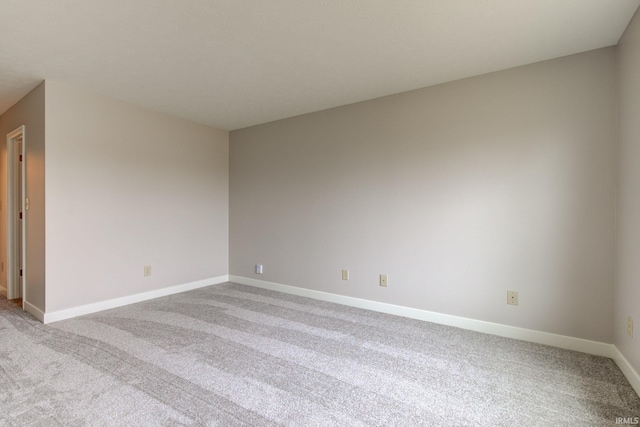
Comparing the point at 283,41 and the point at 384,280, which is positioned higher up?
the point at 283,41

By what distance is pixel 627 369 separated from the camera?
200 centimetres

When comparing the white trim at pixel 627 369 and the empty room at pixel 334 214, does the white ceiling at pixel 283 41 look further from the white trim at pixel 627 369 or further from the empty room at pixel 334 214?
the white trim at pixel 627 369

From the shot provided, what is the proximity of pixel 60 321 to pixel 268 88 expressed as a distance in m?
3.10

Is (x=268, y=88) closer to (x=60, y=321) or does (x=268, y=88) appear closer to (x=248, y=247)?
(x=248, y=247)

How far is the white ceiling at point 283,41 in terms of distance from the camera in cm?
192

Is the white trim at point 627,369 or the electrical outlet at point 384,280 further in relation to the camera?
the electrical outlet at point 384,280

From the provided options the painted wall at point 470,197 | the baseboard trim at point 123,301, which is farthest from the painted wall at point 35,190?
the painted wall at point 470,197

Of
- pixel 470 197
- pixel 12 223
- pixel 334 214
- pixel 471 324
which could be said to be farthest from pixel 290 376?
pixel 12 223

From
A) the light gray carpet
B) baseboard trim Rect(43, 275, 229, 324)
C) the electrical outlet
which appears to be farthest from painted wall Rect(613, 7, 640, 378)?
baseboard trim Rect(43, 275, 229, 324)

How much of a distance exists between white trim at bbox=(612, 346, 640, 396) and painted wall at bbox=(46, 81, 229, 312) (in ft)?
14.6

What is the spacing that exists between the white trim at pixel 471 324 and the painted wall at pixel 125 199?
1.49 meters

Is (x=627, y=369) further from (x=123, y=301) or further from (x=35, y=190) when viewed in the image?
(x=35, y=190)

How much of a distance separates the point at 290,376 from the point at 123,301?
8.40ft

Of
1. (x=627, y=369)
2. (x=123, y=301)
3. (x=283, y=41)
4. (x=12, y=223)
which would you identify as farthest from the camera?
(x=12, y=223)
